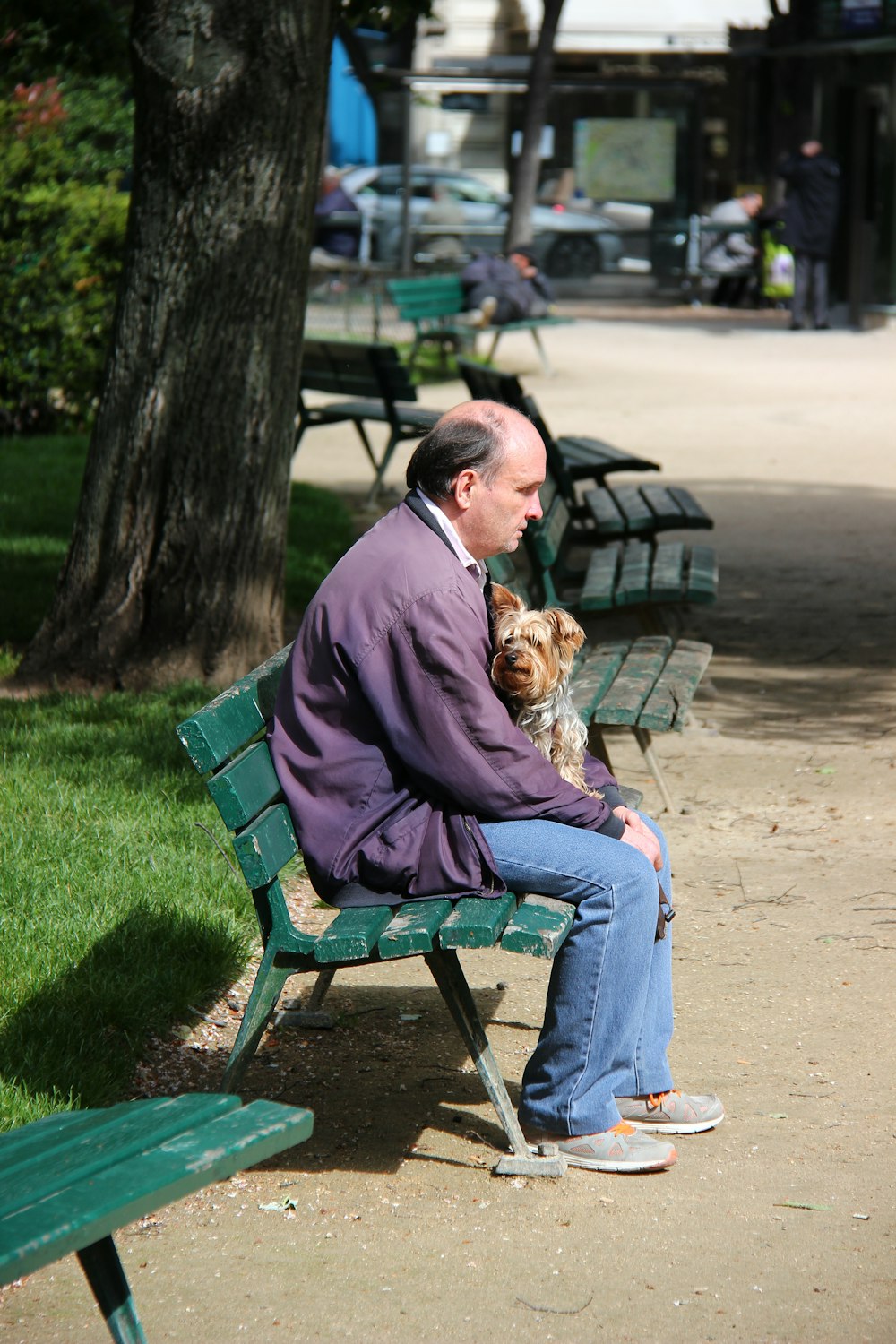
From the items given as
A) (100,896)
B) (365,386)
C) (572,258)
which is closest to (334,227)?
(572,258)

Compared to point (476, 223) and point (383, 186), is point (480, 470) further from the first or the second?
point (383, 186)

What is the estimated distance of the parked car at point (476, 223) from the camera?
2872 centimetres

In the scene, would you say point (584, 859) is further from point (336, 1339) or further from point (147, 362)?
point (147, 362)

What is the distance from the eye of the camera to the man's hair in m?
3.51

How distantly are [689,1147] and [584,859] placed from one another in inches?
27.3

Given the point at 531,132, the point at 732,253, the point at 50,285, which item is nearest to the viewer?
the point at 50,285

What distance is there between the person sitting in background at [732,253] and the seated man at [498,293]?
951cm

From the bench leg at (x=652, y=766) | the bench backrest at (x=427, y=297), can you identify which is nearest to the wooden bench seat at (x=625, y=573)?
the bench leg at (x=652, y=766)

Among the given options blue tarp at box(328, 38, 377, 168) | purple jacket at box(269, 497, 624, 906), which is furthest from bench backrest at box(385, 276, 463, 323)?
purple jacket at box(269, 497, 624, 906)

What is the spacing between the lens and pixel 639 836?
3582mm

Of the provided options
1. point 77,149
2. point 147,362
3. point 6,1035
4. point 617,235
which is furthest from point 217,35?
point 617,235

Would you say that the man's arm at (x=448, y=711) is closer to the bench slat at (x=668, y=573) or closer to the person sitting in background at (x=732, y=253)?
the bench slat at (x=668, y=573)

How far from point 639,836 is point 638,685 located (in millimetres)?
1550

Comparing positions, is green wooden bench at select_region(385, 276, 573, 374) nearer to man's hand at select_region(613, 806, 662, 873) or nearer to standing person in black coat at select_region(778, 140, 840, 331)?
standing person in black coat at select_region(778, 140, 840, 331)
